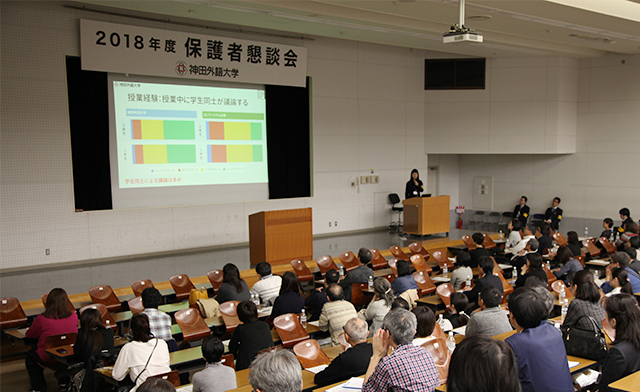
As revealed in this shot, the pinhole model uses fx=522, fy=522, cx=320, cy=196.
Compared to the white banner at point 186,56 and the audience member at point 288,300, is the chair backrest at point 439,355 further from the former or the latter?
the white banner at point 186,56

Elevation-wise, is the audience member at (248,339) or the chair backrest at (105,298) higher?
the audience member at (248,339)

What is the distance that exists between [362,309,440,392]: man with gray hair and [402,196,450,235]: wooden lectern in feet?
34.1

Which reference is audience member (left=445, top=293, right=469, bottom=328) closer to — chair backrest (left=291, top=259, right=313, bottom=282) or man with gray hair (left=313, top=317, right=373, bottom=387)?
man with gray hair (left=313, top=317, right=373, bottom=387)

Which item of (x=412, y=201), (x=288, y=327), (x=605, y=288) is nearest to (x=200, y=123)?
(x=412, y=201)

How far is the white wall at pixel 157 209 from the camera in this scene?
32.4ft

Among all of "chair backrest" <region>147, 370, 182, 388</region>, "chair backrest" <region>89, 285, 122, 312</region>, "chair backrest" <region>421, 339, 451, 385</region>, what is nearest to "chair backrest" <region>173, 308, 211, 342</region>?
"chair backrest" <region>147, 370, 182, 388</region>

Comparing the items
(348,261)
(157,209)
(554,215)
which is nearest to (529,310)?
Result: (348,261)

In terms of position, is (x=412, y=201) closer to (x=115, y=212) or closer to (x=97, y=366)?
(x=115, y=212)

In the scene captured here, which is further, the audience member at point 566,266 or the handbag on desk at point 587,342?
the audience member at point 566,266

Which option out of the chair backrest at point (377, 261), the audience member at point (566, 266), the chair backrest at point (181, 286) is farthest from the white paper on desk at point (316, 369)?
the chair backrest at point (377, 261)

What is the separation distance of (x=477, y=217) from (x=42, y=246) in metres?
13.3

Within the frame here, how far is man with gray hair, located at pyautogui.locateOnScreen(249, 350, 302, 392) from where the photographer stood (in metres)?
2.31

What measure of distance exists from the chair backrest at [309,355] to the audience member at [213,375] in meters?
0.66

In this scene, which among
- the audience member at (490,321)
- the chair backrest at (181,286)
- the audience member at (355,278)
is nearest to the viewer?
the audience member at (490,321)
